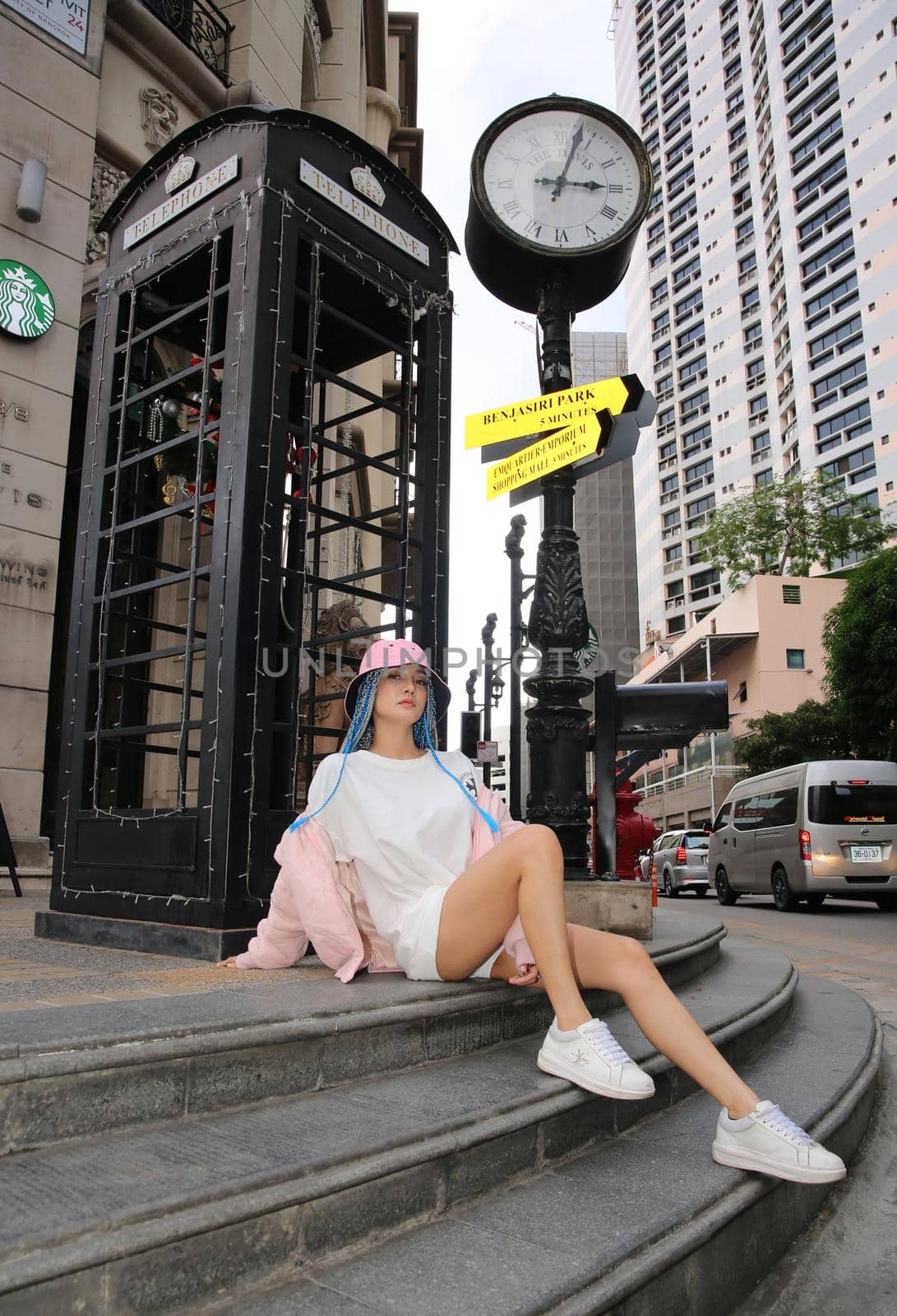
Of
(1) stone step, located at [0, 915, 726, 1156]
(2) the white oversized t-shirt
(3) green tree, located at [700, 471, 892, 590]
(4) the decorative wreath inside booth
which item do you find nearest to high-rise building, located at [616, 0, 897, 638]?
(3) green tree, located at [700, 471, 892, 590]

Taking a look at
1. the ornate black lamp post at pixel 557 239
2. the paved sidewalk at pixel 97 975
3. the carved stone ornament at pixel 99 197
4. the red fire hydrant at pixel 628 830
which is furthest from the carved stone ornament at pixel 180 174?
the red fire hydrant at pixel 628 830

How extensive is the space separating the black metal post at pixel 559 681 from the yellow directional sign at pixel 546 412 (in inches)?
18.8

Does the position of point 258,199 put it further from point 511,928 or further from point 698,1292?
point 698,1292

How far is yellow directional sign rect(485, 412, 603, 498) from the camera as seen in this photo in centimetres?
429

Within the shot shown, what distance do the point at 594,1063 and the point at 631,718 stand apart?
11.2ft

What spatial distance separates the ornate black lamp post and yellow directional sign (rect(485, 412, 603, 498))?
1.28 ft

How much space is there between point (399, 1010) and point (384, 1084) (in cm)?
21

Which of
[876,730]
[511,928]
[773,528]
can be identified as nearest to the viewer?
[511,928]

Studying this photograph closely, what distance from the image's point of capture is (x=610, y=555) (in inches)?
4050

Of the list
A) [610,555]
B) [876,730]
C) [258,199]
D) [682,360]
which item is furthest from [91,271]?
[610,555]

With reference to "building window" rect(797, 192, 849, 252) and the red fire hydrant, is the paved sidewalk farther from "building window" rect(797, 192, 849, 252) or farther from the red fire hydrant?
"building window" rect(797, 192, 849, 252)

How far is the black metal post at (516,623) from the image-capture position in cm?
1274

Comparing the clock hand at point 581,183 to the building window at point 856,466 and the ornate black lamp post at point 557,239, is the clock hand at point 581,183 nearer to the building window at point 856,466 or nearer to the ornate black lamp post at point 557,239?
the ornate black lamp post at point 557,239

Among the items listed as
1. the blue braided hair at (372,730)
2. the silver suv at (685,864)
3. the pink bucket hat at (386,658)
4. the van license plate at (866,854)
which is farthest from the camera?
the silver suv at (685,864)
